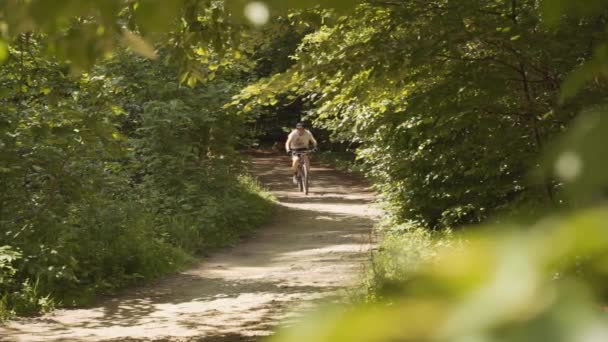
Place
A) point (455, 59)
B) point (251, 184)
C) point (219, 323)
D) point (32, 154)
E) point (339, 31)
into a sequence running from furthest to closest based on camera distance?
1. point (251, 184)
2. point (32, 154)
3. point (219, 323)
4. point (339, 31)
5. point (455, 59)

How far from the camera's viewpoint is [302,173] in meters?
18.0

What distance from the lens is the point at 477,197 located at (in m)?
7.48

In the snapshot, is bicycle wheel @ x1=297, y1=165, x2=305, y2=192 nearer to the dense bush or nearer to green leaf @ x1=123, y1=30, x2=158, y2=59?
the dense bush

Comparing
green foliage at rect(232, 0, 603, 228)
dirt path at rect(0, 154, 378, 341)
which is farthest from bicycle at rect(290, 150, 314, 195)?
green foliage at rect(232, 0, 603, 228)

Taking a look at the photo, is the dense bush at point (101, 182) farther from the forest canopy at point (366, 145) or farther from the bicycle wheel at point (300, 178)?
the bicycle wheel at point (300, 178)

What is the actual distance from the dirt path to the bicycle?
3.47 metres

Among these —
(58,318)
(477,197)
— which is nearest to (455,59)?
(477,197)

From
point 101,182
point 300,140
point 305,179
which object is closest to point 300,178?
point 305,179

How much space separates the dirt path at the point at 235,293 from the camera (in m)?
6.73

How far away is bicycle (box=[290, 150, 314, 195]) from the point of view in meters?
17.0

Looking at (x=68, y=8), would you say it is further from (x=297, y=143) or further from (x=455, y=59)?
(x=297, y=143)

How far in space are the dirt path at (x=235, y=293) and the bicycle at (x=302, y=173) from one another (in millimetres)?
3474

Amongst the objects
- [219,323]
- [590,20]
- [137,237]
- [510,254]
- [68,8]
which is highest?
[590,20]

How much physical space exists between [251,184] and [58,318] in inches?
350
